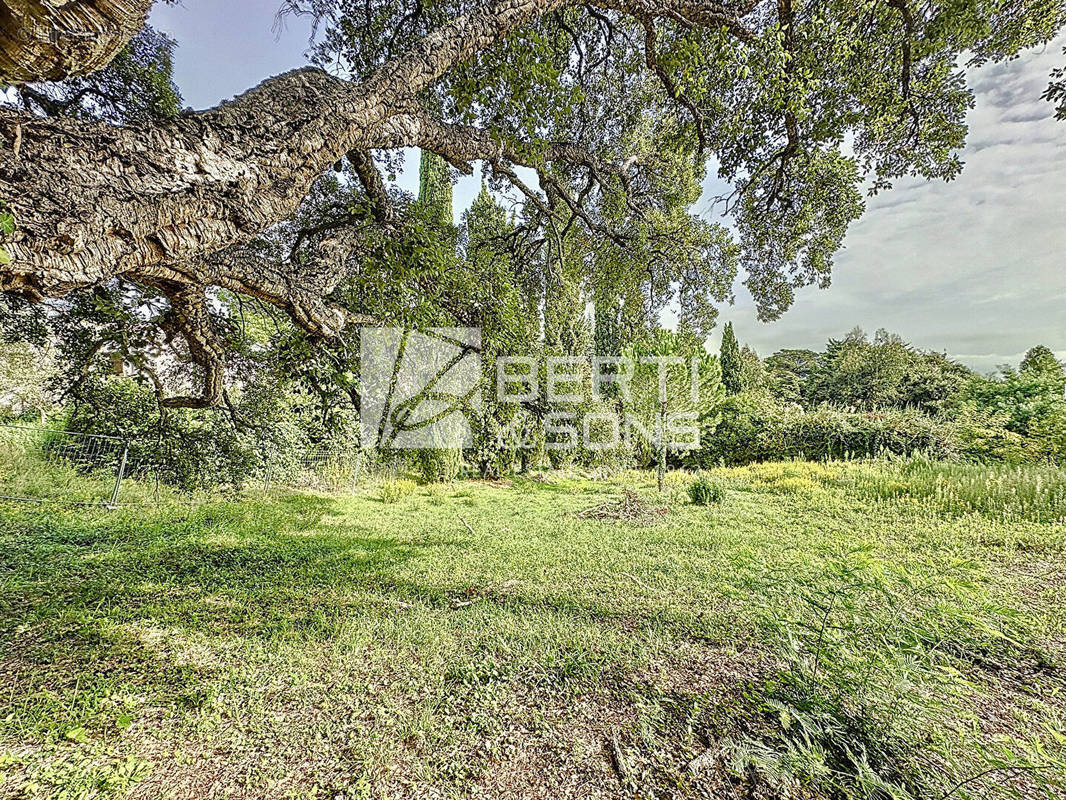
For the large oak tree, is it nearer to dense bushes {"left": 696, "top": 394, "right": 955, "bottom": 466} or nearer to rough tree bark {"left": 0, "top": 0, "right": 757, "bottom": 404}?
rough tree bark {"left": 0, "top": 0, "right": 757, "bottom": 404}

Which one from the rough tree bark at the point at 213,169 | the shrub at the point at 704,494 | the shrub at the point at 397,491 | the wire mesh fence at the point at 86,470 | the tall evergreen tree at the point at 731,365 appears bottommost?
the shrub at the point at 397,491

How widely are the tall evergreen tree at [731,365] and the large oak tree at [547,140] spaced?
18121 millimetres

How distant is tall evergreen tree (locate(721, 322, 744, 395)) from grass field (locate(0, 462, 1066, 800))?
1751 cm

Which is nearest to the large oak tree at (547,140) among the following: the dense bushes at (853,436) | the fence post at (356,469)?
the fence post at (356,469)

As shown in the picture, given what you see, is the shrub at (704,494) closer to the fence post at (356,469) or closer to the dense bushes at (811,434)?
the dense bushes at (811,434)

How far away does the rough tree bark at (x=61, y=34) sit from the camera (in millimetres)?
946

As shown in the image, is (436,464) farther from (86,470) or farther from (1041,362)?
(1041,362)

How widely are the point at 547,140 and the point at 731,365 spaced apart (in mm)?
21924

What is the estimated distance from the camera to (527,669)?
2.33 meters

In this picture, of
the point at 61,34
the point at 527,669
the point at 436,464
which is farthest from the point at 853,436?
the point at 61,34

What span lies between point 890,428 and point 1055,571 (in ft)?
29.1

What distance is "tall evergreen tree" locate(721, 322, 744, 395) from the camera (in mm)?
21422

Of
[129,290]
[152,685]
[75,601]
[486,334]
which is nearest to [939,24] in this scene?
[486,334]

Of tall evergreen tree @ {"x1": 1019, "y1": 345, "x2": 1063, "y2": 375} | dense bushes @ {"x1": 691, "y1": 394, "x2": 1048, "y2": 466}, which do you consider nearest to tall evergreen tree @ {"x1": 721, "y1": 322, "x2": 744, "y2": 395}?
dense bushes @ {"x1": 691, "y1": 394, "x2": 1048, "y2": 466}
